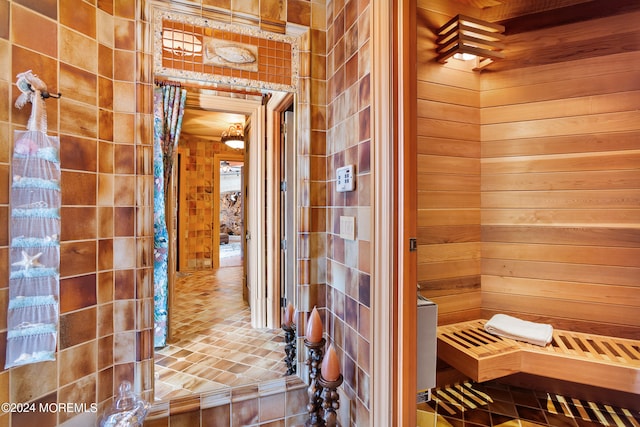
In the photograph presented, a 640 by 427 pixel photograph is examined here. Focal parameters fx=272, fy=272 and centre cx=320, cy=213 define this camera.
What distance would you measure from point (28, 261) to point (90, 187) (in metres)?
0.33

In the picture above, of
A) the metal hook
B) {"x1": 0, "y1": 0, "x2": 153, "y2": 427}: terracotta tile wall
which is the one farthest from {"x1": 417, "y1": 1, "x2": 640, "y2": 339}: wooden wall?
the metal hook

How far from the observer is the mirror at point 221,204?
129 centimetres

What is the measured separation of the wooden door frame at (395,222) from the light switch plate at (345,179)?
6.5 inches

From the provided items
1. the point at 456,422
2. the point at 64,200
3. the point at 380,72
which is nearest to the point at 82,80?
the point at 64,200

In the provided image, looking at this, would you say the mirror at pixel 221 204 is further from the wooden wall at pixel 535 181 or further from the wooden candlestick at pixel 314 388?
the wooden wall at pixel 535 181

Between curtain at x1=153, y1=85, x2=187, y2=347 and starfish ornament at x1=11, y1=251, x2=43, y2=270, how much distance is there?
370 mm

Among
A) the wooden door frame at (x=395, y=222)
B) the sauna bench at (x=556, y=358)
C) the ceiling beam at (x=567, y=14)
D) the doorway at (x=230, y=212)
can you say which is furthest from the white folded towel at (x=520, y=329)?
the ceiling beam at (x=567, y=14)

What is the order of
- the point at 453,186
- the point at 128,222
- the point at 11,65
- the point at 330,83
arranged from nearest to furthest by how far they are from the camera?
the point at 11,65
the point at 128,222
the point at 330,83
the point at 453,186

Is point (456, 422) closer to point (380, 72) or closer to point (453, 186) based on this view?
point (453, 186)

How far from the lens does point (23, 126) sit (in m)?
0.95

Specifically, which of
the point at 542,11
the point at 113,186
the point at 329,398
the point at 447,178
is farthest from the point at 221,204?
the point at 542,11

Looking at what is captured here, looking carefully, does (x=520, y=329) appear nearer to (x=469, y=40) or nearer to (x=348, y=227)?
(x=348, y=227)

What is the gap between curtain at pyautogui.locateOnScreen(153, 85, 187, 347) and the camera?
125 centimetres

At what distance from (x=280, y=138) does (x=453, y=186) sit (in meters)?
1.23
